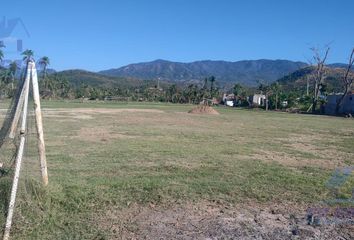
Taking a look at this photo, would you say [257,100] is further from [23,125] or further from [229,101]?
[23,125]

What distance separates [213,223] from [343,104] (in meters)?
54.7

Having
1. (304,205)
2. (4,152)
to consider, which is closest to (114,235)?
(4,152)

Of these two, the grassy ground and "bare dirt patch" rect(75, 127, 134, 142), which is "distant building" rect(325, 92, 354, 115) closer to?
the grassy ground

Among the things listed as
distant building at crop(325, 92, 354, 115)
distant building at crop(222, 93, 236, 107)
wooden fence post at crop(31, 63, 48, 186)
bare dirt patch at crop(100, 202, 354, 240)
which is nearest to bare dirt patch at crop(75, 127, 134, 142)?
wooden fence post at crop(31, 63, 48, 186)

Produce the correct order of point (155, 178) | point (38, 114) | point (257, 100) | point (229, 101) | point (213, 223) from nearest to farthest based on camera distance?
point (213, 223), point (38, 114), point (155, 178), point (257, 100), point (229, 101)

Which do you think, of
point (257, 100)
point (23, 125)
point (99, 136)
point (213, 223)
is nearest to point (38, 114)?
point (23, 125)

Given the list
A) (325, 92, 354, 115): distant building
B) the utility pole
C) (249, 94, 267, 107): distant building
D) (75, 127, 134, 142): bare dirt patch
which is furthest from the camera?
(249, 94, 267, 107): distant building

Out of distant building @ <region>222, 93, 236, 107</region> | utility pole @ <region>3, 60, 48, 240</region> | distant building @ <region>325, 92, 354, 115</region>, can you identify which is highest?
utility pole @ <region>3, 60, 48, 240</region>

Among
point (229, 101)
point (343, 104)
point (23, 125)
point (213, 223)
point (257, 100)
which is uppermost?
point (23, 125)

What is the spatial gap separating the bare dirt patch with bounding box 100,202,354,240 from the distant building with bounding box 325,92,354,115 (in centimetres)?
5067

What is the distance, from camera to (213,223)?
618 cm

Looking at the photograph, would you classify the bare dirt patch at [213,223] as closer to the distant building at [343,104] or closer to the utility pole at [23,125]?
the utility pole at [23,125]

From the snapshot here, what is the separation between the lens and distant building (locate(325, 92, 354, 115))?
2156 inches

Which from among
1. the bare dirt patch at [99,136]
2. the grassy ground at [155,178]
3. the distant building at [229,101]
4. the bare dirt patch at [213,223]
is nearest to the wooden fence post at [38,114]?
the grassy ground at [155,178]
